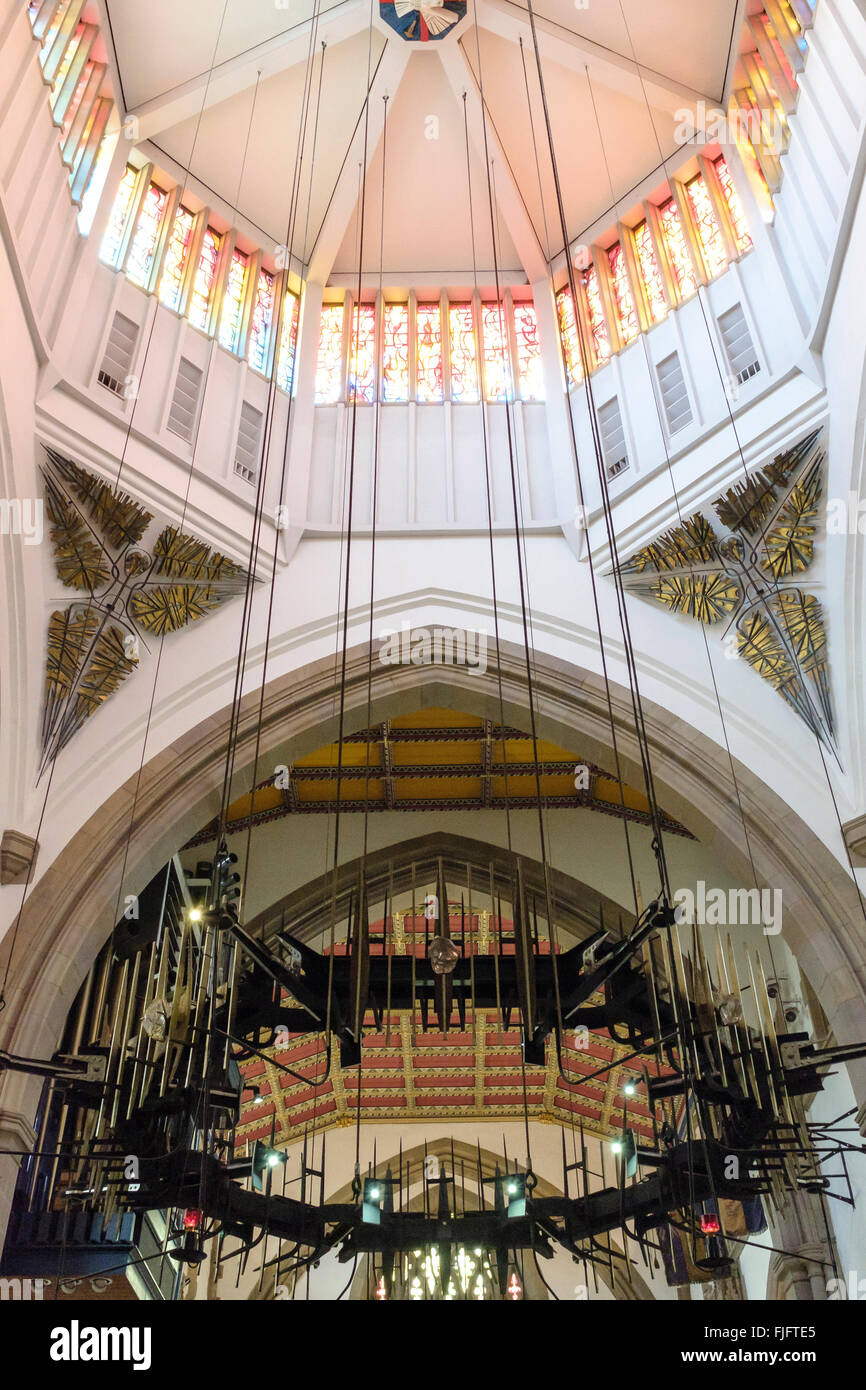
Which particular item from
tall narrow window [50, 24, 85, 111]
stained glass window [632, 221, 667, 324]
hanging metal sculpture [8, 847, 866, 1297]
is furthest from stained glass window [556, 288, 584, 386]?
hanging metal sculpture [8, 847, 866, 1297]

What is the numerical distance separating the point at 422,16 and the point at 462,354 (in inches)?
144

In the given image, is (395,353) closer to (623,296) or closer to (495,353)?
(495,353)

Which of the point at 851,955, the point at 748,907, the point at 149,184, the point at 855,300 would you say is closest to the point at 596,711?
the point at 748,907

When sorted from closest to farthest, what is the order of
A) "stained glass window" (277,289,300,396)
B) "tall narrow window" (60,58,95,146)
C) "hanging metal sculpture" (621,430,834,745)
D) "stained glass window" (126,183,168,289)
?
"hanging metal sculpture" (621,430,834,745), "tall narrow window" (60,58,95,146), "stained glass window" (126,183,168,289), "stained glass window" (277,289,300,396)

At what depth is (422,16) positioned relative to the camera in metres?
12.0

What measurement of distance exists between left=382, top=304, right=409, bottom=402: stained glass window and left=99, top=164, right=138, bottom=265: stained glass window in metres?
3.34

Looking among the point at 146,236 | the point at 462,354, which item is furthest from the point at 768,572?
the point at 146,236

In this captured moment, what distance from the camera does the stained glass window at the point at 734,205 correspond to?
37.2 feet

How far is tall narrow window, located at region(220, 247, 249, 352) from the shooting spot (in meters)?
12.4

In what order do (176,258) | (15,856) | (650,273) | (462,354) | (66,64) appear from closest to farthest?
1. (15,856)
2. (66,64)
3. (176,258)
4. (650,273)
5. (462,354)

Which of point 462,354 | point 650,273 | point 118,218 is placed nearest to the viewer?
point 118,218

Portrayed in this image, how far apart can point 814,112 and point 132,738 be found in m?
8.48

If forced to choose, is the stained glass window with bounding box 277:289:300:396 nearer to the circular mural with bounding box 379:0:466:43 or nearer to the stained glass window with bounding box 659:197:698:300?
the circular mural with bounding box 379:0:466:43

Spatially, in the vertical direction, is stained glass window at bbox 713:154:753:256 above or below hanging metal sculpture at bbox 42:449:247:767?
above
